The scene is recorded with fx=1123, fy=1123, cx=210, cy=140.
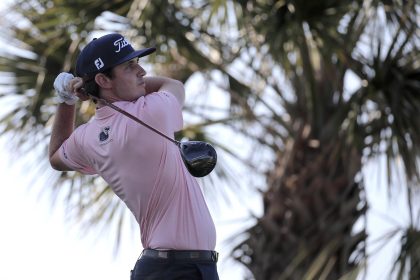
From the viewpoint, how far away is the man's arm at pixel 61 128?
434 cm

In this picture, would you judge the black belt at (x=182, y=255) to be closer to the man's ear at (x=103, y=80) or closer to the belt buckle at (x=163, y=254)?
the belt buckle at (x=163, y=254)

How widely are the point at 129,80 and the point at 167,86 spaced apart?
0.17m

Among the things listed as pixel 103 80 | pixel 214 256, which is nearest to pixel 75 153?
pixel 103 80

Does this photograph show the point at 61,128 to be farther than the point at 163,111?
Yes

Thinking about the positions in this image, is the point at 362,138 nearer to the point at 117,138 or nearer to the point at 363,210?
the point at 363,210

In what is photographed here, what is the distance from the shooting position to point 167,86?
4.21 metres

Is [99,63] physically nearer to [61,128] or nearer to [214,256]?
[61,128]

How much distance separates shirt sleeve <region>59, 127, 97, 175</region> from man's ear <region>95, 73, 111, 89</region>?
8.6 inches

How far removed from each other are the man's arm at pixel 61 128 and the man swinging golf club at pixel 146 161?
20cm

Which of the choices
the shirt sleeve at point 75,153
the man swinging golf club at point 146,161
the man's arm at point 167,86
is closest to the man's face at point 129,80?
the man swinging golf club at point 146,161

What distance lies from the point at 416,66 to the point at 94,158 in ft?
13.0

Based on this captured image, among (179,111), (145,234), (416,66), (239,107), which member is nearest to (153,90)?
(179,111)

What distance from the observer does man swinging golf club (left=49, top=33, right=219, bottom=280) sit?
3.92 metres

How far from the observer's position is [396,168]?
7770 mm
